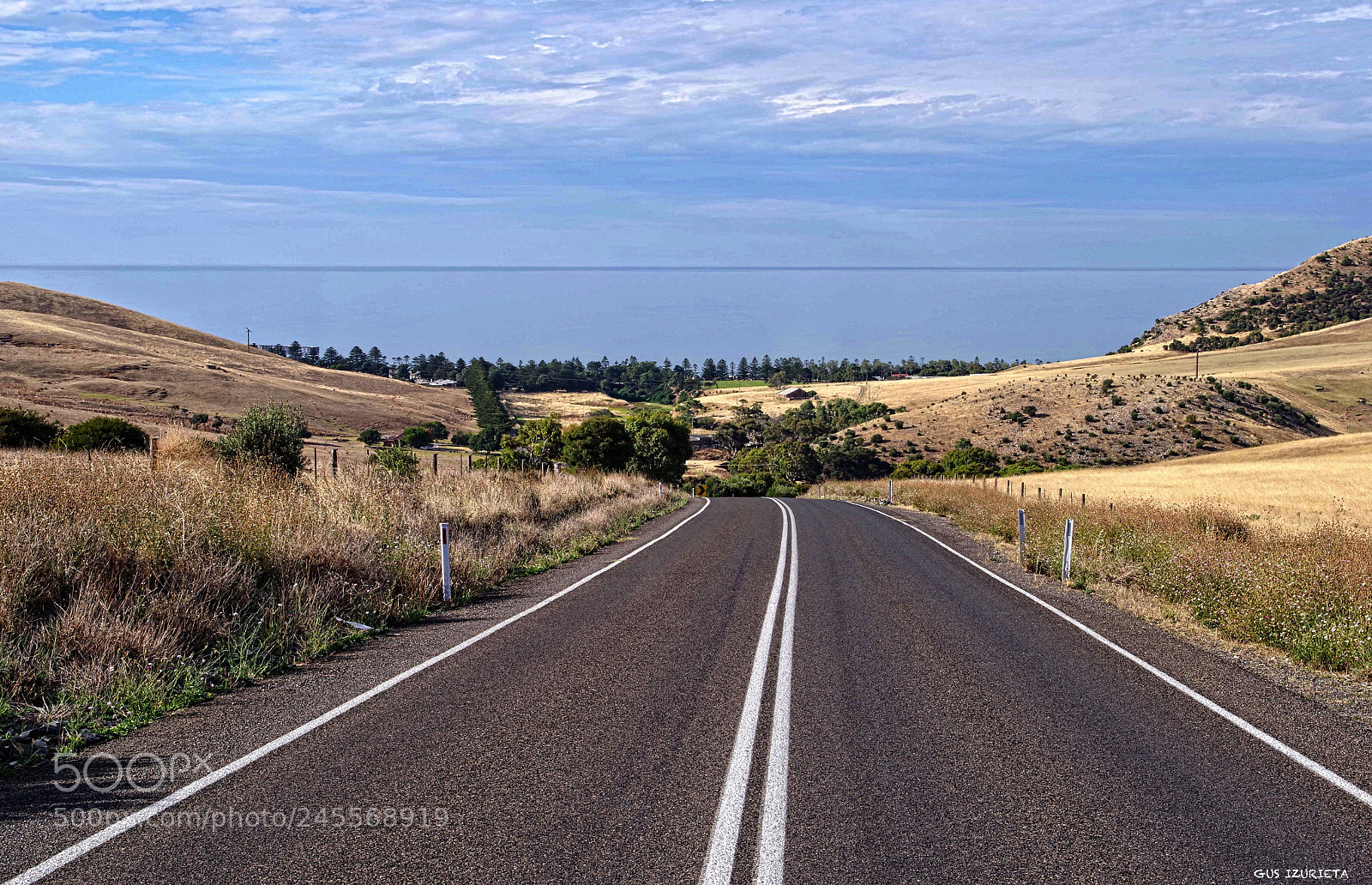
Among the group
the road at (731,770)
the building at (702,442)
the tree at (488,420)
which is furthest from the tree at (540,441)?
the road at (731,770)

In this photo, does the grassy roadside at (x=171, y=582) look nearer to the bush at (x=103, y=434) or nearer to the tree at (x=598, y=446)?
the bush at (x=103, y=434)

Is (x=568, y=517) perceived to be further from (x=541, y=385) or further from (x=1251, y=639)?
(x=541, y=385)

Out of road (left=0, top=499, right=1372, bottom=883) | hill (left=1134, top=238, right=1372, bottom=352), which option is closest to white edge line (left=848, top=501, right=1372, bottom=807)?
road (left=0, top=499, right=1372, bottom=883)

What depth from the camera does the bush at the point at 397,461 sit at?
22475mm

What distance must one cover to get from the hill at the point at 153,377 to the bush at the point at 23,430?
1459cm

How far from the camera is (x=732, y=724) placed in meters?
6.23

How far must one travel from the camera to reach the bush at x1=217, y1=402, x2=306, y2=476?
21.4 meters

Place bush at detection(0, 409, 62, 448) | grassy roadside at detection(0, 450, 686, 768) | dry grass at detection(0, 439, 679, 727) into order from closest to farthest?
grassy roadside at detection(0, 450, 686, 768) < dry grass at detection(0, 439, 679, 727) < bush at detection(0, 409, 62, 448)

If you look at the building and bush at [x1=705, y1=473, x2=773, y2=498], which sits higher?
the building

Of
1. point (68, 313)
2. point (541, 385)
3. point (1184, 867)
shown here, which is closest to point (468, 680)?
point (1184, 867)

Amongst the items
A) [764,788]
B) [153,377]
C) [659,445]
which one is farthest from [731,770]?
[153,377]

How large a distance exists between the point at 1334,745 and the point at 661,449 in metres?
66.0

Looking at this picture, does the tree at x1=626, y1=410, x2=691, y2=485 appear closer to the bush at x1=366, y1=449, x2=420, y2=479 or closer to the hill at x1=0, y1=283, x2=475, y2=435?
the hill at x1=0, y1=283, x2=475, y2=435

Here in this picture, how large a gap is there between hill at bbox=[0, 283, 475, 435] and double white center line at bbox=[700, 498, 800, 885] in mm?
47252
